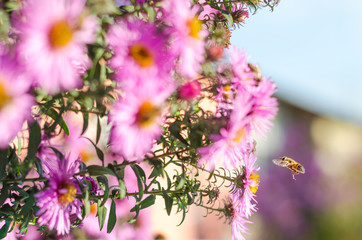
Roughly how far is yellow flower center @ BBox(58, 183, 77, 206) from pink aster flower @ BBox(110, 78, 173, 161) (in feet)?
0.61

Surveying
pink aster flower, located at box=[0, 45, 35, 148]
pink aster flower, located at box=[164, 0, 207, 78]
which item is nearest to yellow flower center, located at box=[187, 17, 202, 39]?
pink aster flower, located at box=[164, 0, 207, 78]

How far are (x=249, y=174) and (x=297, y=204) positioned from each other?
2.35 meters

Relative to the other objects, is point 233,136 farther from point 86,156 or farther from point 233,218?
point 86,156

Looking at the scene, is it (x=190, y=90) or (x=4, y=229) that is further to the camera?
(x=4, y=229)

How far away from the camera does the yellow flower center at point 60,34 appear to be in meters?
0.49

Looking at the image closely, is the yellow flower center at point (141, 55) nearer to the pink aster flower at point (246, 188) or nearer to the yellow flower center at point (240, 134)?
the yellow flower center at point (240, 134)

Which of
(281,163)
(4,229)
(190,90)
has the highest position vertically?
(190,90)

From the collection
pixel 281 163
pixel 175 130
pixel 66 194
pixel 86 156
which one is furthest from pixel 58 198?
pixel 86 156

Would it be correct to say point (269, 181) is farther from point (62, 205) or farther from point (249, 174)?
point (62, 205)

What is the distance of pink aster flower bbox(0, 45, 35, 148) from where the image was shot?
49cm

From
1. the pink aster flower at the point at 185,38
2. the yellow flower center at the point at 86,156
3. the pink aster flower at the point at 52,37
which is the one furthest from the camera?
the yellow flower center at the point at 86,156

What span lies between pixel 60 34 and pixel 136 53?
0.36ft

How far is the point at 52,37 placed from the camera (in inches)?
19.2

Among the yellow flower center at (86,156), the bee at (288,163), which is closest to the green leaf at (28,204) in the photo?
the bee at (288,163)
